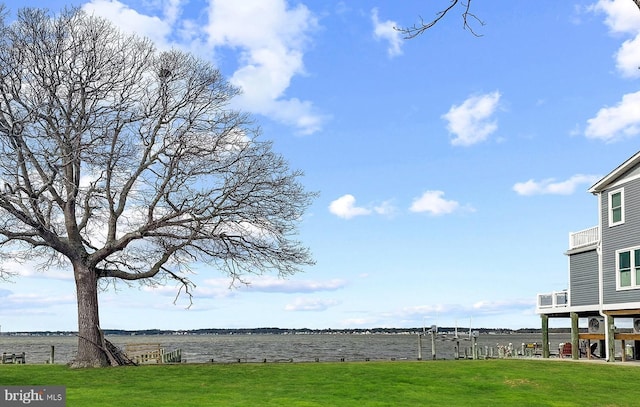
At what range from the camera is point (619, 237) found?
40.8 m

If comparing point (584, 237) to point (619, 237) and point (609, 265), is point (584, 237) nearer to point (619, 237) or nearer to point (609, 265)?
point (609, 265)

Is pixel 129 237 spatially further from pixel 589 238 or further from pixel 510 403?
pixel 589 238

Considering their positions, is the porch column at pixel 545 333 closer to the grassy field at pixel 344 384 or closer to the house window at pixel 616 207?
the house window at pixel 616 207

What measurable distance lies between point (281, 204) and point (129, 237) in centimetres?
762

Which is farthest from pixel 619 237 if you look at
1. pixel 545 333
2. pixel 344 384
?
pixel 344 384

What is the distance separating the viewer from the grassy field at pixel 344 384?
24.0 meters

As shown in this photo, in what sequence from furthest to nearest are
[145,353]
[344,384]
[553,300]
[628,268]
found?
[145,353] → [553,300] → [628,268] → [344,384]

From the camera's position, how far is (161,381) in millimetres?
29141

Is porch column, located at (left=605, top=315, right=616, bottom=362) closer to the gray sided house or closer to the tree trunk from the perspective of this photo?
the gray sided house

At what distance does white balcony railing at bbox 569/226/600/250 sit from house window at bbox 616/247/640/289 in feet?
8.79

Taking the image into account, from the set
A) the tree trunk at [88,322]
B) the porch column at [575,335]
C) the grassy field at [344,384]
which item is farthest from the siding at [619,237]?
the tree trunk at [88,322]

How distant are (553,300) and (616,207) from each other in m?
9.13

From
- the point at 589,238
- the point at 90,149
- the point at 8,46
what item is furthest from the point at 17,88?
the point at 589,238

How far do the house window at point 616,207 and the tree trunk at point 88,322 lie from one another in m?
28.2
